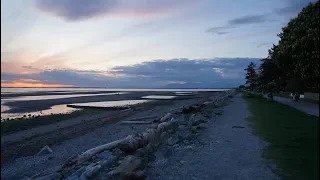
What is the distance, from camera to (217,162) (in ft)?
32.4

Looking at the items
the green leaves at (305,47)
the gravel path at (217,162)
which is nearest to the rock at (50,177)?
the gravel path at (217,162)

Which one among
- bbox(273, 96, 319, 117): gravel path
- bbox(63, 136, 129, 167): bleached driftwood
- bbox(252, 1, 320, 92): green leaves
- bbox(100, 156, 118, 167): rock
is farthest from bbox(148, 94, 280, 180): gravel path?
bbox(273, 96, 319, 117): gravel path

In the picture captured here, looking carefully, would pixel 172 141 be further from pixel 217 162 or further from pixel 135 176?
pixel 135 176

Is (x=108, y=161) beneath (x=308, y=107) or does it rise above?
beneath

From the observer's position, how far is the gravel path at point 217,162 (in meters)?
8.52

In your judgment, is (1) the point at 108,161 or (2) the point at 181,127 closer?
(1) the point at 108,161

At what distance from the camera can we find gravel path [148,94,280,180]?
28.0 ft

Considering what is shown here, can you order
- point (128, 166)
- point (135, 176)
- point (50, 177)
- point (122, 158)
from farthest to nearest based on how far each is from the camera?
point (122, 158) → point (50, 177) → point (128, 166) → point (135, 176)

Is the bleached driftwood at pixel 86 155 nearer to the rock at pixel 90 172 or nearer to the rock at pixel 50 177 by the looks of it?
the rock at pixel 50 177

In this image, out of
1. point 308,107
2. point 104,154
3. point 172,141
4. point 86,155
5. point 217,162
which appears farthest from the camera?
point 308,107

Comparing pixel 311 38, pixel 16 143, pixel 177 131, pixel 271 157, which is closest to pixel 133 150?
pixel 271 157

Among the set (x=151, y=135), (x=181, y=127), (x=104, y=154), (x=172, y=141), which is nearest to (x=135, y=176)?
(x=104, y=154)

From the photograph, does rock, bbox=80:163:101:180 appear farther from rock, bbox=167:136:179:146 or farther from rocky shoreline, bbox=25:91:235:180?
rock, bbox=167:136:179:146

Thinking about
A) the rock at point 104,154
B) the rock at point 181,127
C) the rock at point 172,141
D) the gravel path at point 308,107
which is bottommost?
the rock at point 104,154
